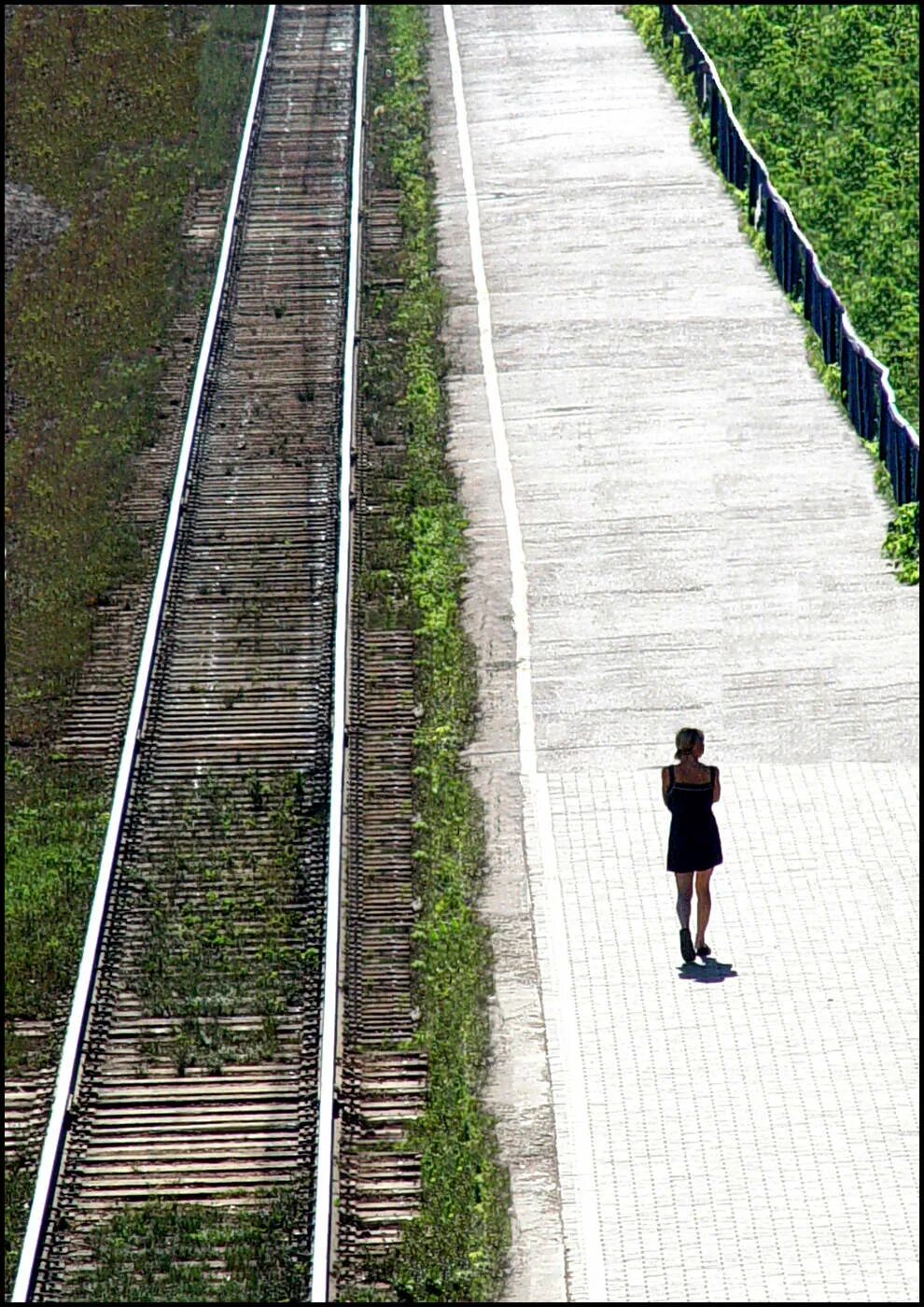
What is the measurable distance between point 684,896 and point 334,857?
251 centimetres

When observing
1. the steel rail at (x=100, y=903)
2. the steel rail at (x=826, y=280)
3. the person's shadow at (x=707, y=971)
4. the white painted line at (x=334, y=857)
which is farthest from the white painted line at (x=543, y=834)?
the steel rail at (x=826, y=280)

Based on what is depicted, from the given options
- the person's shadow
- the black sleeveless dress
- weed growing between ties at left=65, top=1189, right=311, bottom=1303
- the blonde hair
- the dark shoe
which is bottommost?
weed growing between ties at left=65, top=1189, right=311, bottom=1303

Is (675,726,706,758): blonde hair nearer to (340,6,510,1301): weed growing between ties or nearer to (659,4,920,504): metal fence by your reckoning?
(340,6,510,1301): weed growing between ties

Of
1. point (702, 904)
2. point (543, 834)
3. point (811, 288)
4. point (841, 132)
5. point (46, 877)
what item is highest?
point (702, 904)

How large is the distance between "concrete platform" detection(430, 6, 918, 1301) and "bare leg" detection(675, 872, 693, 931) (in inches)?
12.1

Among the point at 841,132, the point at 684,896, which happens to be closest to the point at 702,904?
the point at 684,896

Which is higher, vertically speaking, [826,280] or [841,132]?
[826,280]

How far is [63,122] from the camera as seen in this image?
31719 millimetres

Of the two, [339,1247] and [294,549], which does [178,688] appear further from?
[339,1247]

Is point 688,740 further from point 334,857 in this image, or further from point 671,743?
point 671,743

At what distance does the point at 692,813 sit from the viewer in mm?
12789

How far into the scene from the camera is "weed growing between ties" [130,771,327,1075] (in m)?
13.4

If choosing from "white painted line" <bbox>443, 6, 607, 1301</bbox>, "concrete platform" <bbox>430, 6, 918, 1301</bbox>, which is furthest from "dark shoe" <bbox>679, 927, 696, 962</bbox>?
"white painted line" <bbox>443, 6, 607, 1301</bbox>

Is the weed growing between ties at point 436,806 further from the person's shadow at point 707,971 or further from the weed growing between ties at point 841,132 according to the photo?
the weed growing between ties at point 841,132
